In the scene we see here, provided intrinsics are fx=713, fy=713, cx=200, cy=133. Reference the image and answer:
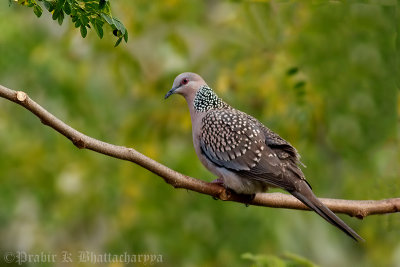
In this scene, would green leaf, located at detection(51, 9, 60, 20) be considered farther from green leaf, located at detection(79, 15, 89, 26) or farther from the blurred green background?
the blurred green background

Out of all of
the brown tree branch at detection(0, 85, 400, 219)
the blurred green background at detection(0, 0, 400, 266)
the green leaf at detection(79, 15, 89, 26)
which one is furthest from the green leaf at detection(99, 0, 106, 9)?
the blurred green background at detection(0, 0, 400, 266)

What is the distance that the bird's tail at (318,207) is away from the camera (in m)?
3.70

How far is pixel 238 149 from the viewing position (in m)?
4.51

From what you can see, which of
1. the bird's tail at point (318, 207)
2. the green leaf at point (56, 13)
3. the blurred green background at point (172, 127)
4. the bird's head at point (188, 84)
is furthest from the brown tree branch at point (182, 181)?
the blurred green background at point (172, 127)

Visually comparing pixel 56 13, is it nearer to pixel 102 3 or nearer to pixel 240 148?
pixel 102 3

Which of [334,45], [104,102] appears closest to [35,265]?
[104,102]

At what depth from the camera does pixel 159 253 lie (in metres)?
6.60

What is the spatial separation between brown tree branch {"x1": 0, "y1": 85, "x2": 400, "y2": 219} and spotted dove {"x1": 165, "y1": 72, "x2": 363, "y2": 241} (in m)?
0.10

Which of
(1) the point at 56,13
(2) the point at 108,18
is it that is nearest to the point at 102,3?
(2) the point at 108,18

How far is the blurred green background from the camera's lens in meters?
5.80

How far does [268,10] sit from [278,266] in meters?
2.78

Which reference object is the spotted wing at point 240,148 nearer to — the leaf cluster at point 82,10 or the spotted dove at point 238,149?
the spotted dove at point 238,149

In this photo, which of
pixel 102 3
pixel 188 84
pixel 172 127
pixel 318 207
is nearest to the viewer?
pixel 102 3

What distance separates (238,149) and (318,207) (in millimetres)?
820
